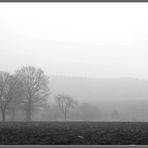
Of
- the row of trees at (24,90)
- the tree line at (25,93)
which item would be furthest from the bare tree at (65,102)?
the row of trees at (24,90)

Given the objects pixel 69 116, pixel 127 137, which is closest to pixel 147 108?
pixel 69 116

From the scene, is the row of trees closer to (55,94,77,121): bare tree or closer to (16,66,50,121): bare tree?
(16,66,50,121): bare tree

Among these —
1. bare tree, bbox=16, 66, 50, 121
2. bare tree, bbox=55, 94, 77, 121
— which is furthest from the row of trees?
bare tree, bbox=55, 94, 77, 121

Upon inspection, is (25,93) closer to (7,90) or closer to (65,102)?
(7,90)

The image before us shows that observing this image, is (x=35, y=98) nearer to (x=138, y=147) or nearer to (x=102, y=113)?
(x=102, y=113)

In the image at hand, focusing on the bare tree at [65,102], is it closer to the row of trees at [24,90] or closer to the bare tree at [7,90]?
the row of trees at [24,90]

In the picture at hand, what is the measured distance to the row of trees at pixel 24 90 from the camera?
40.0 metres

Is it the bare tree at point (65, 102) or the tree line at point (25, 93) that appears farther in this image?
the bare tree at point (65, 102)

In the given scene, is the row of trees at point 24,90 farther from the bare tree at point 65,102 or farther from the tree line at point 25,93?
the bare tree at point 65,102

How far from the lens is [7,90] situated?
41.0m

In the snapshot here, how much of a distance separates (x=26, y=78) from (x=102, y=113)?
15.3m

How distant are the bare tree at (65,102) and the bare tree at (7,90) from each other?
11294 mm

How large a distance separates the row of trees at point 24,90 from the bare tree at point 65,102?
604 cm

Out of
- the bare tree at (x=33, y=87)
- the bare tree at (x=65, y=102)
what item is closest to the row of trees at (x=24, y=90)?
the bare tree at (x=33, y=87)
